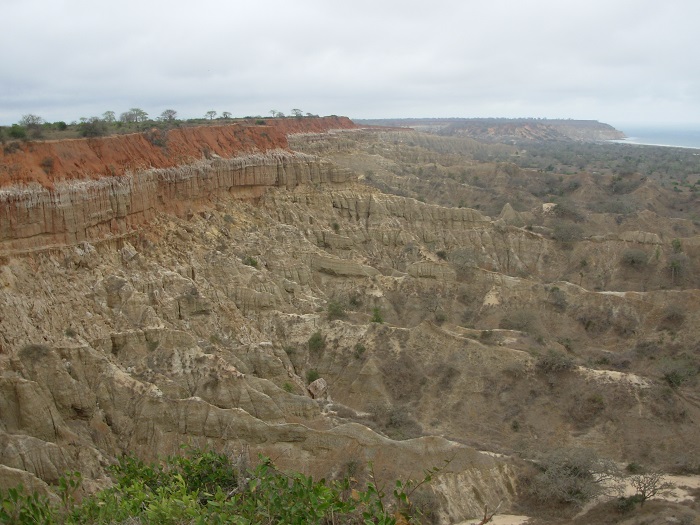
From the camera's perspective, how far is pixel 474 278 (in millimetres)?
44906

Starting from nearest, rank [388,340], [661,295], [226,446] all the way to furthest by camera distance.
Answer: [226,446] < [388,340] < [661,295]

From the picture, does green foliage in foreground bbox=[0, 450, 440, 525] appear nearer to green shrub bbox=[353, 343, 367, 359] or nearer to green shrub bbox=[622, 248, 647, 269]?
green shrub bbox=[353, 343, 367, 359]

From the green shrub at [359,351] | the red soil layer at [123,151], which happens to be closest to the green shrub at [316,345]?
the green shrub at [359,351]

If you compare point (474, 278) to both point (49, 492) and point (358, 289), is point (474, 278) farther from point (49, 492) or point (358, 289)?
point (49, 492)

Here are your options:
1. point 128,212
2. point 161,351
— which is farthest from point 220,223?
point 161,351

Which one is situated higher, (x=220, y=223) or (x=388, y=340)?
(x=220, y=223)

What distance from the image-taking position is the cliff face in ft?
93.4

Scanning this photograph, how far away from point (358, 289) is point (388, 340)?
6704 millimetres

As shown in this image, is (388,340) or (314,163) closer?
(388,340)

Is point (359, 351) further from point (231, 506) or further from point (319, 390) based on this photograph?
point (231, 506)

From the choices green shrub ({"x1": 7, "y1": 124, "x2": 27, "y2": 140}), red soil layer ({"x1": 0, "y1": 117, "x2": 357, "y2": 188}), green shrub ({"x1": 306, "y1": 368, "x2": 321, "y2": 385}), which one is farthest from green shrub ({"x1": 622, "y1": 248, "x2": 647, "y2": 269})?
green shrub ({"x1": 7, "y1": 124, "x2": 27, "y2": 140})

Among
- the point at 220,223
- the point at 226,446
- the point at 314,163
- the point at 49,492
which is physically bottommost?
the point at 226,446

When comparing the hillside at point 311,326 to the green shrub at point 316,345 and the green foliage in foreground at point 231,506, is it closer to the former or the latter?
the green shrub at point 316,345

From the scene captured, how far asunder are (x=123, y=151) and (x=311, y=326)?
14825 mm
